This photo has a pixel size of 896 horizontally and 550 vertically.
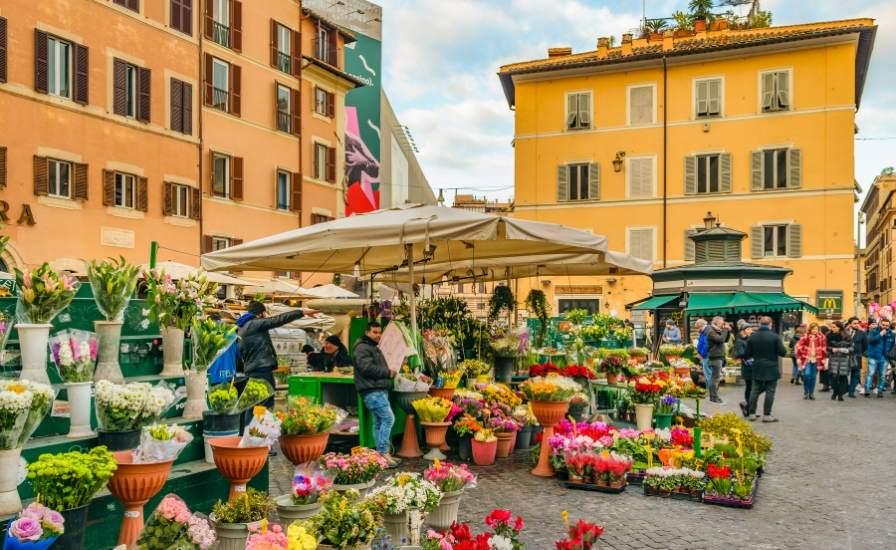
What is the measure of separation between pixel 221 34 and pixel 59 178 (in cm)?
803

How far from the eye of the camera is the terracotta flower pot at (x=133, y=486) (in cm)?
417

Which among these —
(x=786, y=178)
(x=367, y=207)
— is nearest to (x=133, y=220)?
(x=367, y=207)

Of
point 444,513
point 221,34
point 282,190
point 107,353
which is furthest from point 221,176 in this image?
point 444,513

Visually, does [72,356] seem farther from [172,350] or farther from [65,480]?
[65,480]

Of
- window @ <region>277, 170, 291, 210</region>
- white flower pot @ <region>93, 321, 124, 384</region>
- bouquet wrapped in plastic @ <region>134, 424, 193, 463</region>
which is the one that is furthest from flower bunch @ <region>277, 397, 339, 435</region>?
window @ <region>277, 170, 291, 210</region>

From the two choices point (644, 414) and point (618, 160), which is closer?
point (644, 414)

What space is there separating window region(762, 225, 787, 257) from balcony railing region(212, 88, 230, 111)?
21.1 meters

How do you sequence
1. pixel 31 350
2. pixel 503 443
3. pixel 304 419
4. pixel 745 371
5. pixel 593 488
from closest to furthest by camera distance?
1. pixel 31 350
2. pixel 304 419
3. pixel 593 488
4. pixel 503 443
5. pixel 745 371

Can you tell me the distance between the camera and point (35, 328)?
14.2ft

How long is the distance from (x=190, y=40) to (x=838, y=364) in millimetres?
19452

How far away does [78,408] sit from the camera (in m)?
4.43

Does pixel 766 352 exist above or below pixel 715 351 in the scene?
above

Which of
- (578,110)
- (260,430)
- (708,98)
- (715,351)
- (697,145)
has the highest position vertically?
(708,98)

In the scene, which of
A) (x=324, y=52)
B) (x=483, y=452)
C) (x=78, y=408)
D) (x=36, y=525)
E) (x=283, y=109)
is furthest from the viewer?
(x=324, y=52)
